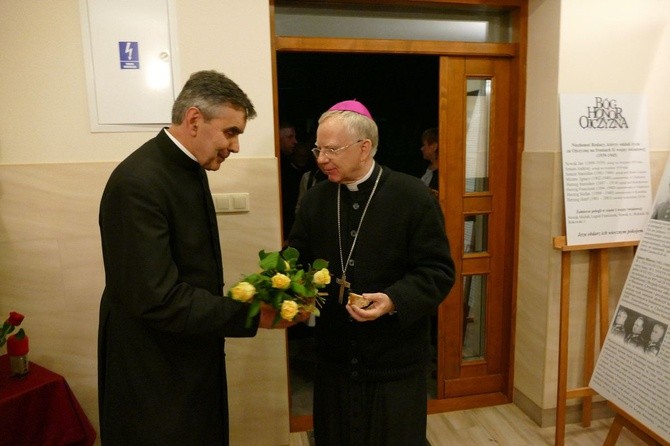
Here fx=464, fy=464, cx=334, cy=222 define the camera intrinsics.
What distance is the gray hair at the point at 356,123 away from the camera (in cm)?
155

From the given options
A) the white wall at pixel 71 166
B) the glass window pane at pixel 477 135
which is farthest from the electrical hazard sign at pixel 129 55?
the glass window pane at pixel 477 135

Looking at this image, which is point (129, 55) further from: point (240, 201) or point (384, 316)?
point (384, 316)

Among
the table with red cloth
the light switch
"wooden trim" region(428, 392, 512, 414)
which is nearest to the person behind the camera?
the table with red cloth

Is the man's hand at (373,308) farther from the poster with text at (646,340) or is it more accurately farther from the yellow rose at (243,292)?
the poster with text at (646,340)

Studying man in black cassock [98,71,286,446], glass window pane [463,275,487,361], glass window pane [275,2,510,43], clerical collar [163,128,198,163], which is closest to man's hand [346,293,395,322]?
man in black cassock [98,71,286,446]

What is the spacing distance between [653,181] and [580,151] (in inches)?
20.2

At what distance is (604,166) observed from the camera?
224 cm

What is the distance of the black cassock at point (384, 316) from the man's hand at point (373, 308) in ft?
0.09

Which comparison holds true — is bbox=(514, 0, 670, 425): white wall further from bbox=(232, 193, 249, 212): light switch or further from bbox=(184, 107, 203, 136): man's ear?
bbox=(184, 107, 203, 136): man's ear

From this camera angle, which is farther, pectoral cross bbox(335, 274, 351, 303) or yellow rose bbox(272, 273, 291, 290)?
pectoral cross bbox(335, 274, 351, 303)

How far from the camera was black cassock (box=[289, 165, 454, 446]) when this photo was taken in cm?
155

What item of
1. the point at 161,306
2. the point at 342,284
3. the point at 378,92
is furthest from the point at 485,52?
the point at 378,92

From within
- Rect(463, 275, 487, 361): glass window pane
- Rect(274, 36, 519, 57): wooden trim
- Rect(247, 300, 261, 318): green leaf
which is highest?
Rect(274, 36, 519, 57): wooden trim

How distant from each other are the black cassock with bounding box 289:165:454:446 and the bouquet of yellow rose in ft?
0.92
